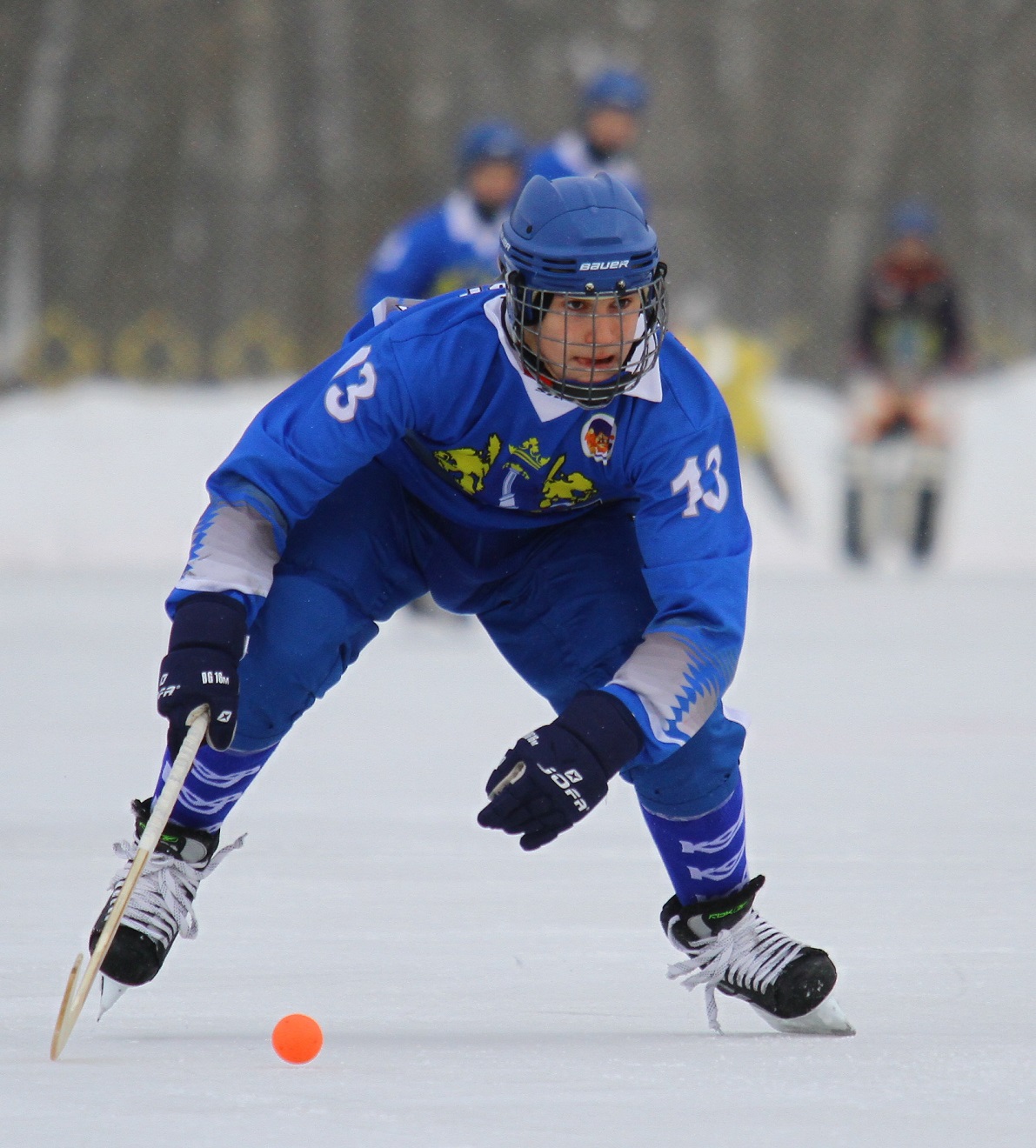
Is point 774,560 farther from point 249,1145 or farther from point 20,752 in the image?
point 249,1145

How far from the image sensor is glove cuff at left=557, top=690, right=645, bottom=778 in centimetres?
247

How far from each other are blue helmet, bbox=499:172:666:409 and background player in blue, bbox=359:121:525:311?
4.79 m

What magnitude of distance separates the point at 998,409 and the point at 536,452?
9414mm

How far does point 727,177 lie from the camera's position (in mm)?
11883

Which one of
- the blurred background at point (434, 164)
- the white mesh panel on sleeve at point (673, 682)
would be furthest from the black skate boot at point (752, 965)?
the blurred background at point (434, 164)

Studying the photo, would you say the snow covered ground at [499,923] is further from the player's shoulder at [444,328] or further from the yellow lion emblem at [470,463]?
the player's shoulder at [444,328]

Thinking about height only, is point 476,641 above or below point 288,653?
below

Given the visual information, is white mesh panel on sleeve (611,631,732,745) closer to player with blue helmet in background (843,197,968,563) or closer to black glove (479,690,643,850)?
black glove (479,690,643,850)

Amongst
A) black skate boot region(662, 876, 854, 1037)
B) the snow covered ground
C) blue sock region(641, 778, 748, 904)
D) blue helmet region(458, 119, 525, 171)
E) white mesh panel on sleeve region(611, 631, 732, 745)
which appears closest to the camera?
the snow covered ground

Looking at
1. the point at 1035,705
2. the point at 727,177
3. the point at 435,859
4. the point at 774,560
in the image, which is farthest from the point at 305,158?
the point at 435,859

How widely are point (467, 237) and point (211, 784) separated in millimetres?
4905

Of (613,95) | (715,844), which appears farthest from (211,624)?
(613,95)

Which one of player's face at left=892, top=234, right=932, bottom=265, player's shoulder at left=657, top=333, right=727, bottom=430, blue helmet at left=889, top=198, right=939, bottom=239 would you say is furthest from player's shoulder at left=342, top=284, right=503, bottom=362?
blue helmet at left=889, top=198, right=939, bottom=239

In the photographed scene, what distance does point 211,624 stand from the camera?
102 inches
